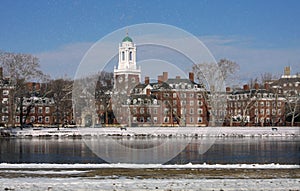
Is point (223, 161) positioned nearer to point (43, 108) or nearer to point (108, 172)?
point (108, 172)

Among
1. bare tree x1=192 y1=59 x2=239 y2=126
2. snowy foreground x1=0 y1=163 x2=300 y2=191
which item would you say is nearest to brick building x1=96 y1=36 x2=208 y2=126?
bare tree x1=192 y1=59 x2=239 y2=126

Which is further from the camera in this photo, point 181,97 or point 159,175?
point 181,97

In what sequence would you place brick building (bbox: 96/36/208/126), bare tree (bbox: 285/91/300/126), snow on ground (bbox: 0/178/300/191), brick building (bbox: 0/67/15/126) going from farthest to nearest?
bare tree (bbox: 285/91/300/126), brick building (bbox: 0/67/15/126), brick building (bbox: 96/36/208/126), snow on ground (bbox: 0/178/300/191)

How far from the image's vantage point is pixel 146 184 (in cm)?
1883

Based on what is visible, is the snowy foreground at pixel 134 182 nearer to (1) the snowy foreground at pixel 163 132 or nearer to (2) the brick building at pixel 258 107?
(1) the snowy foreground at pixel 163 132

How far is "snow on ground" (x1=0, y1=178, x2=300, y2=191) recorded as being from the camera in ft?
58.9

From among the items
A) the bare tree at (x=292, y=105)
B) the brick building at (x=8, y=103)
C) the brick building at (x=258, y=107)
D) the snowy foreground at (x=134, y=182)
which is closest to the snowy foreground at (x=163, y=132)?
the brick building at (x=8, y=103)

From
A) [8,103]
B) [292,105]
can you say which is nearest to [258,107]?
[292,105]

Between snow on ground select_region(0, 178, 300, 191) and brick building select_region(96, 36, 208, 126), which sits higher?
brick building select_region(96, 36, 208, 126)

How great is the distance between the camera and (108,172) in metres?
23.7

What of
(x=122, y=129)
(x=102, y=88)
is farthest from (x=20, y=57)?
(x=122, y=129)

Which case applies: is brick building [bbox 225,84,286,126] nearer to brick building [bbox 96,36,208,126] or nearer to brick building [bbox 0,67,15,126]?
brick building [bbox 96,36,208,126]

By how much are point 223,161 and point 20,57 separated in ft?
182

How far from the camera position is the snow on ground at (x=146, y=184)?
17.9 metres
